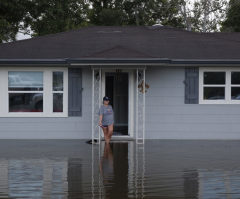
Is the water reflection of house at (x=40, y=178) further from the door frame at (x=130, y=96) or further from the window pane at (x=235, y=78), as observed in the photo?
the window pane at (x=235, y=78)

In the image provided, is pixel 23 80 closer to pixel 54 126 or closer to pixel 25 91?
pixel 25 91

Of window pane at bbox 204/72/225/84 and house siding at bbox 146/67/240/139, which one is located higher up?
window pane at bbox 204/72/225/84

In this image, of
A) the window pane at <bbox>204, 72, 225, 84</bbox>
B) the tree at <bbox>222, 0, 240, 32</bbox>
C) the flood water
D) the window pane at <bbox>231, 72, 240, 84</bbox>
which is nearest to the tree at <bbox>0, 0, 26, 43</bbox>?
the flood water

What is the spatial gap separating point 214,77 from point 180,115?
5.55ft

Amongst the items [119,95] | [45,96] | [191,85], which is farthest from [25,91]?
[191,85]

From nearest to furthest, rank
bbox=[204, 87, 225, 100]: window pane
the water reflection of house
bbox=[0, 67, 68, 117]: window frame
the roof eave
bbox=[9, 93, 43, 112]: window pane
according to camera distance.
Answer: the water reflection of house
the roof eave
bbox=[0, 67, 68, 117]: window frame
bbox=[9, 93, 43, 112]: window pane
bbox=[204, 87, 225, 100]: window pane

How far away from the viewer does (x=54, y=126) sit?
16.5 metres

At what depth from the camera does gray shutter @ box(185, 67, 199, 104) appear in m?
16.5

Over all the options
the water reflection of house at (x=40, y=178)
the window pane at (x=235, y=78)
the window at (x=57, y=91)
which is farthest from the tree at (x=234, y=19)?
the water reflection of house at (x=40, y=178)

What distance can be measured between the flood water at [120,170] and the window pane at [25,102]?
125 centimetres

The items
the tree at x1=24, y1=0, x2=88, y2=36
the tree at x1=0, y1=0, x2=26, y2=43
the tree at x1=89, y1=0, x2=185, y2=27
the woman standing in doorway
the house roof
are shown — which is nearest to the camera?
the woman standing in doorway

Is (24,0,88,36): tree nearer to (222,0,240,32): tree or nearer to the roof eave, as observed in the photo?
(222,0,240,32): tree

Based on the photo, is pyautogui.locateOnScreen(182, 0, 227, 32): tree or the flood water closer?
the flood water

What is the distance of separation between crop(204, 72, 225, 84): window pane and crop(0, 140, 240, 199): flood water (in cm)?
211
